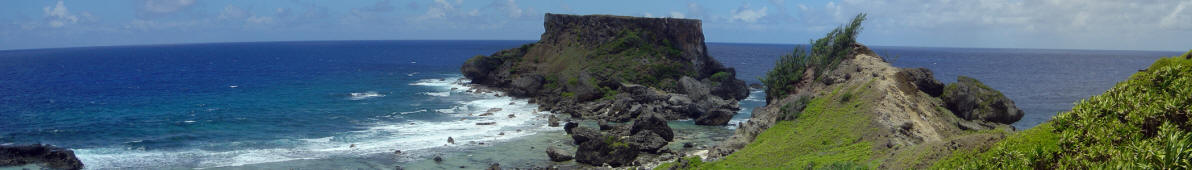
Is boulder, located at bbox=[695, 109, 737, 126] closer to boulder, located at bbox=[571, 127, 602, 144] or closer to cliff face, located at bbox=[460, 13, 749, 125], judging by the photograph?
cliff face, located at bbox=[460, 13, 749, 125]

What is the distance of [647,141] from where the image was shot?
47438 millimetres

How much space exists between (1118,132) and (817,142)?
1854 cm

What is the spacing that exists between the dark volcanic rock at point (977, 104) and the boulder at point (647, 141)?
58.9ft

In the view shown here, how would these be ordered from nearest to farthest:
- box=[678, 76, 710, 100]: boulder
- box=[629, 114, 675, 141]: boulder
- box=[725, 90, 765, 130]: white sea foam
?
box=[629, 114, 675, 141]: boulder, box=[725, 90, 765, 130]: white sea foam, box=[678, 76, 710, 100]: boulder

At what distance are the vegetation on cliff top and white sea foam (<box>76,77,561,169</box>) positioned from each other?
37.7 meters

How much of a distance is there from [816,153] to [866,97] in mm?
7500

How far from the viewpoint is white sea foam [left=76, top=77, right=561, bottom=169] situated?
1774 inches

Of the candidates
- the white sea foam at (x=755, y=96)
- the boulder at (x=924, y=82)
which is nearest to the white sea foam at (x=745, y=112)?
the white sea foam at (x=755, y=96)

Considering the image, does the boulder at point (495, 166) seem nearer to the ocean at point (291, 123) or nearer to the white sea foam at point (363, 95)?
the ocean at point (291, 123)

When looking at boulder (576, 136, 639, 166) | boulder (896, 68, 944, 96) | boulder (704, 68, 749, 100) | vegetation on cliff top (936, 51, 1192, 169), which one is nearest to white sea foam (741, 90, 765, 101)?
boulder (704, 68, 749, 100)

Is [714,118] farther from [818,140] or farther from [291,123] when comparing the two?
[291,123]

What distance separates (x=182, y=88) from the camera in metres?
100

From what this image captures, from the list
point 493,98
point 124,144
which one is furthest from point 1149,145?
point 493,98

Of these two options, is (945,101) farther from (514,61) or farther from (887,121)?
(514,61)
